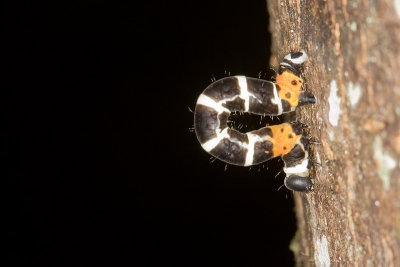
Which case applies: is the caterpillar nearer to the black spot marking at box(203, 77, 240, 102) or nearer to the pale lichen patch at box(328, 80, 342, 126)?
the black spot marking at box(203, 77, 240, 102)

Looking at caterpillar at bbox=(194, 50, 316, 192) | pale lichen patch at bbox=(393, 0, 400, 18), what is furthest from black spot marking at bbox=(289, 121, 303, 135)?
pale lichen patch at bbox=(393, 0, 400, 18)

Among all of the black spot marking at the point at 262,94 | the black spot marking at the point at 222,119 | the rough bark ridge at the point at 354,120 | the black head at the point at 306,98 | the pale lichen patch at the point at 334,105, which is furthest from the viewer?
the black spot marking at the point at 222,119

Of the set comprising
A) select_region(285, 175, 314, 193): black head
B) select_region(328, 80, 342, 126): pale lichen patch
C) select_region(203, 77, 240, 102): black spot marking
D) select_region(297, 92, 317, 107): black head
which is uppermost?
select_region(203, 77, 240, 102): black spot marking

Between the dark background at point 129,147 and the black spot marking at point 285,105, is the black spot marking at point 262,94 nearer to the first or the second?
the black spot marking at point 285,105

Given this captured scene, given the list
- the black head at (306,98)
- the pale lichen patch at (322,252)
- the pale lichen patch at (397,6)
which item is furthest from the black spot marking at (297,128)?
the pale lichen patch at (397,6)

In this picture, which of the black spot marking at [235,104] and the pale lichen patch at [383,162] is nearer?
the pale lichen patch at [383,162]

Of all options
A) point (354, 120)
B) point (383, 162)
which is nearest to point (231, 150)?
point (354, 120)

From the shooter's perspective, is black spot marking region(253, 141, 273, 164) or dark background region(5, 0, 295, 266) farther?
dark background region(5, 0, 295, 266)
